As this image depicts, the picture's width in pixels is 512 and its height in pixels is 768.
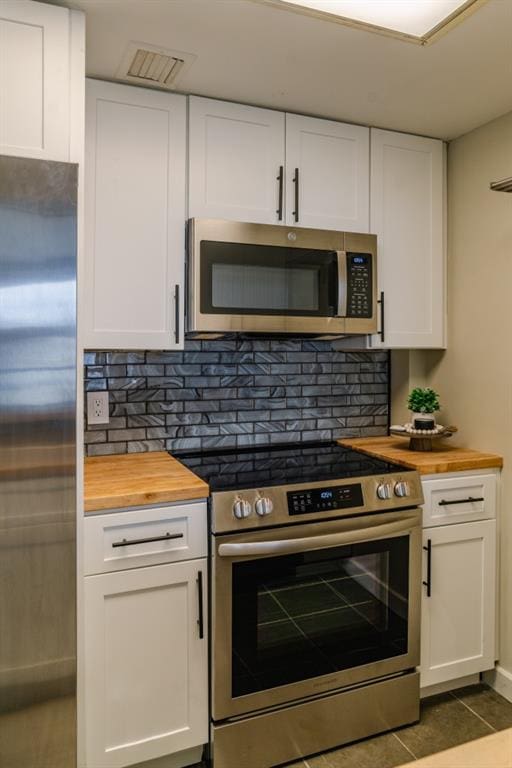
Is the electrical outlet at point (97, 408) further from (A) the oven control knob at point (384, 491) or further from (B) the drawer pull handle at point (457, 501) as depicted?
(B) the drawer pull handle at point (457, 501)

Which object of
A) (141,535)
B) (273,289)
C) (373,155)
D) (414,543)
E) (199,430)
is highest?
(373,155)

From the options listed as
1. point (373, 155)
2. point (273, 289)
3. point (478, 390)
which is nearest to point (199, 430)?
point (273, 289)

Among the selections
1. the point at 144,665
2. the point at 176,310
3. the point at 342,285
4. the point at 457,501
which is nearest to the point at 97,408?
the point at 176,310

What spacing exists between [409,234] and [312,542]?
143 centimetres

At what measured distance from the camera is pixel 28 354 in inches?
58.9

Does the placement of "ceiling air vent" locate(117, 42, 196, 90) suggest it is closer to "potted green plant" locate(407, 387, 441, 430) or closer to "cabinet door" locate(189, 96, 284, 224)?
"cabinet door" locate(189, 96, 284, 224)

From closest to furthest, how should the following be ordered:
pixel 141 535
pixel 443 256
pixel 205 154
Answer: pixel 141 535 < pixel 205 154 < pixel 443 256

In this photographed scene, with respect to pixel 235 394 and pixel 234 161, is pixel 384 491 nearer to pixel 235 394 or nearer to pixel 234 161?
pixel 235 394

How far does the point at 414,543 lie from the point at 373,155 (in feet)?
5.27

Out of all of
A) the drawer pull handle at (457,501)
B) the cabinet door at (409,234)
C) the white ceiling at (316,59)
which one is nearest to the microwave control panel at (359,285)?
the cabinet door at (409,234)

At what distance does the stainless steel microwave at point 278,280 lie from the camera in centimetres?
202

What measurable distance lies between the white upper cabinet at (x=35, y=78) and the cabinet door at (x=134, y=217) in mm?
353

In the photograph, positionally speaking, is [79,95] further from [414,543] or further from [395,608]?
[395,608]

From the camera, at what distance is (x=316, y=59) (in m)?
1.83
